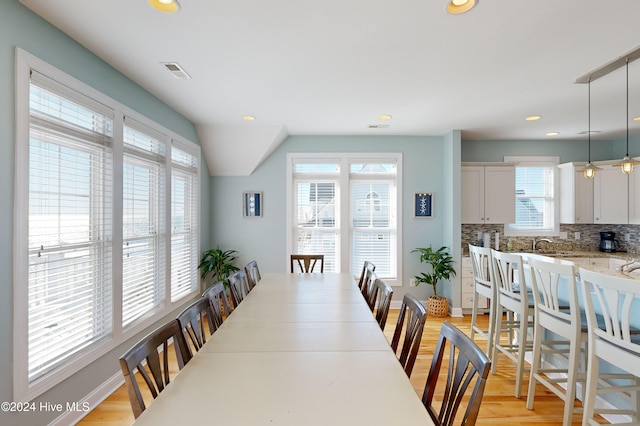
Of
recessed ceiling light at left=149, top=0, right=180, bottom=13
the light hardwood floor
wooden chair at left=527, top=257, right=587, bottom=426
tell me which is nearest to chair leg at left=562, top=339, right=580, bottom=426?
wooden chair at left=527, top=257, right=587, bottom=426

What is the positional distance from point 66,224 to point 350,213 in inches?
136

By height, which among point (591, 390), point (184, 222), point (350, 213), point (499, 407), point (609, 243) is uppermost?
point (350, 213)

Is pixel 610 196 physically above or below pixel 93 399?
above

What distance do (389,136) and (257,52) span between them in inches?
115

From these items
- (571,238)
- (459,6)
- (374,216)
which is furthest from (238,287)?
(571,238)

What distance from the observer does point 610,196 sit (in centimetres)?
Answer: 463

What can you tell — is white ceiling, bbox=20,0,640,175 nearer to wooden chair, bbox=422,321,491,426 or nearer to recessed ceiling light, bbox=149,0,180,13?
recessed ceiling light, bbox=149,0,180,13

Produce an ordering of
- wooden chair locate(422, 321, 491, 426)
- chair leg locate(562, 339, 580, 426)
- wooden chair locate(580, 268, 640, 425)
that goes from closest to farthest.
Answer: wooden chair locate(422, 321, 491, 426)
wooden chair locate(580, 268, 640, 425)
chair leg locate(562, 339, 580, 426)

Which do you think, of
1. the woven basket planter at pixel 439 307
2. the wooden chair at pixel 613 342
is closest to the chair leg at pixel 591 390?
the wooden chair at pixel 613 342

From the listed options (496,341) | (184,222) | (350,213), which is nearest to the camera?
(496,341)

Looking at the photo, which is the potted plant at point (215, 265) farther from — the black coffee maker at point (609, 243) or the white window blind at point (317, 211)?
the black coffee maker at point (609, 243)

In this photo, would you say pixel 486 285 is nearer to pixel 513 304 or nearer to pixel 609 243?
pixel 513 304

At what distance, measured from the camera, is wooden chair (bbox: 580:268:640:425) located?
161 cm

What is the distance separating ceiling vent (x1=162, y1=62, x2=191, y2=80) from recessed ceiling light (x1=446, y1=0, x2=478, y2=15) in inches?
76.2
